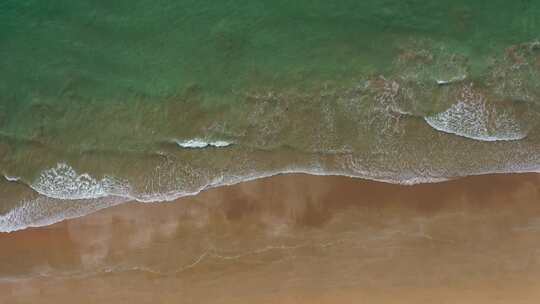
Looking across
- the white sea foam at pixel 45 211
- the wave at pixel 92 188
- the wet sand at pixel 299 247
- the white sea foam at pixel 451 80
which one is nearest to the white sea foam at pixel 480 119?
the white sea foam at pixel 451 80

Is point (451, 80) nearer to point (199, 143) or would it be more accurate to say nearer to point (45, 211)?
point (199, 143)

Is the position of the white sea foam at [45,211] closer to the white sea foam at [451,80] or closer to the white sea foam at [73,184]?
the white sea foam at [73,184]

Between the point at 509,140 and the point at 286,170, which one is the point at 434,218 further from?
the point at 286,170

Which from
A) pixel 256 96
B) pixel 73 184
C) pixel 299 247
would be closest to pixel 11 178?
pixel 73 184

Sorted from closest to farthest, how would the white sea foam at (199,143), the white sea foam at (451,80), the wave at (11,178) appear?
the white sea foam at (451,80)
the white sea foam at (199,143)
the wave at (11,178)

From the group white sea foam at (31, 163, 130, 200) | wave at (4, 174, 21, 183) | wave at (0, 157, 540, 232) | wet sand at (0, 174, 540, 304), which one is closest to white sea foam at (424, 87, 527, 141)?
wave at (0, 157, 540, 232)

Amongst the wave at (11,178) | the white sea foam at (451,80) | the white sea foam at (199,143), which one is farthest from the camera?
the wave at (11,178)

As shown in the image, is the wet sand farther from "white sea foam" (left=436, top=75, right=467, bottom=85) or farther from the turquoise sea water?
"white sea foam" (left=436, top=75, right=467, bottom=85)
